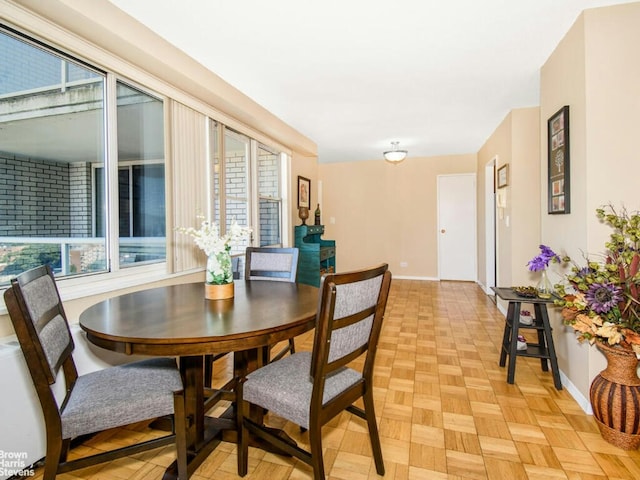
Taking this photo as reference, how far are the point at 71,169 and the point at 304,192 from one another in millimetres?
3434

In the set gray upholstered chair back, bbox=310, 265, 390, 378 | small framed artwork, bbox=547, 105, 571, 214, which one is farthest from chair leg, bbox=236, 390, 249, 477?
small framed artwork, bbox=547, 105, 571, 214

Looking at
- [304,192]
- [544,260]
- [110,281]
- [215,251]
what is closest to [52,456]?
[215,251]

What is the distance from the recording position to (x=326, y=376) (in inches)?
49.6

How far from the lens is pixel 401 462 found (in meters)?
1.59

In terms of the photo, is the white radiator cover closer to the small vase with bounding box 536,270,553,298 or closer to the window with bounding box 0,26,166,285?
the window with bounding box 0,26,166,285

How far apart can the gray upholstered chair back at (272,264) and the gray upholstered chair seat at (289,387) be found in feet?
3.02

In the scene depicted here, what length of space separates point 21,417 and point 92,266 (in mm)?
927

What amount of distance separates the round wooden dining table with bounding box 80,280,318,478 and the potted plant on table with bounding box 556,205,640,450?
135 cm

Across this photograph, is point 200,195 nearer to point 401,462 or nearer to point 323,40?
point 323,40

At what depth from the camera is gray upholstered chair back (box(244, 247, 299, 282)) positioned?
95.9 inches

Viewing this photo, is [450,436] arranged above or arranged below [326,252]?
below

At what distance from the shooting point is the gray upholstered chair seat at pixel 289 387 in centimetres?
130

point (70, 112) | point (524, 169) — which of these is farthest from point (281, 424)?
point (524, 169)

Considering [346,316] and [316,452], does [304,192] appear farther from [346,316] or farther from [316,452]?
[316,452]
